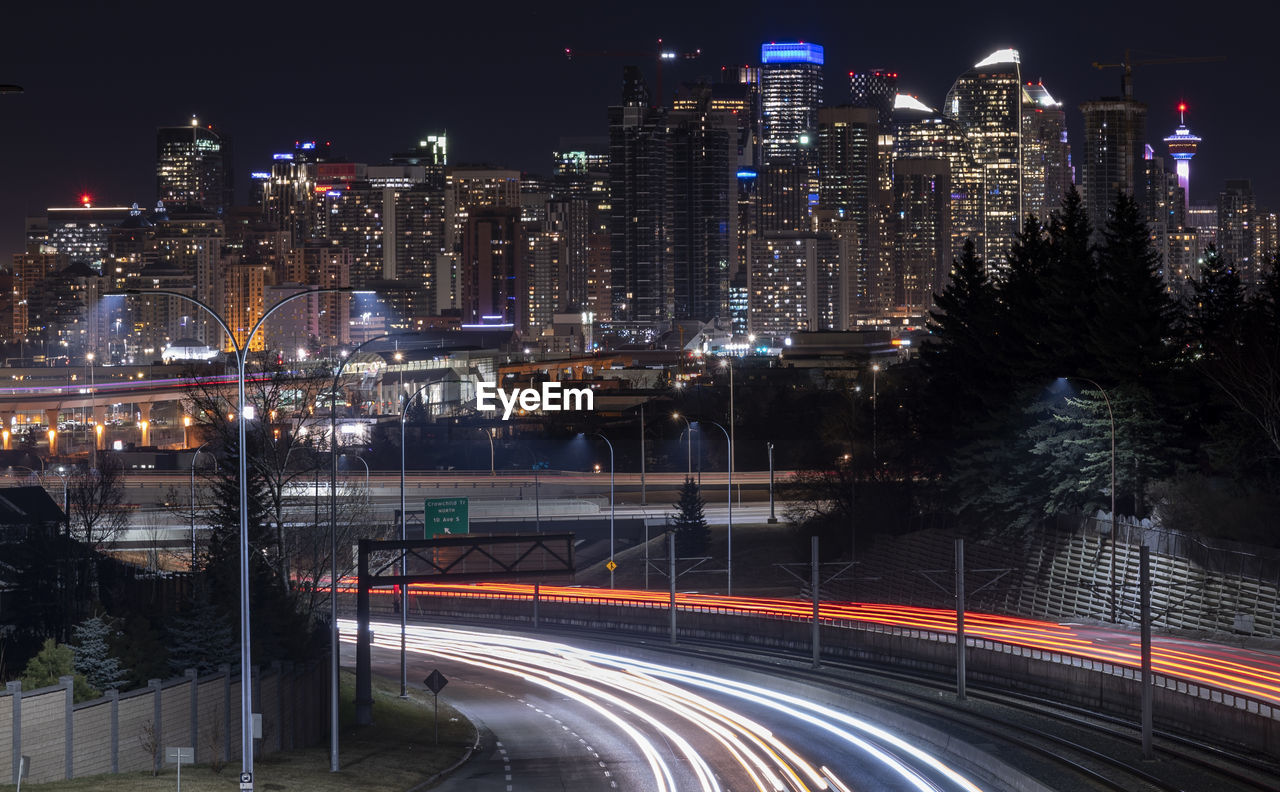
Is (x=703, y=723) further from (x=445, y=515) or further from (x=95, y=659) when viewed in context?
(x=445, y=515)

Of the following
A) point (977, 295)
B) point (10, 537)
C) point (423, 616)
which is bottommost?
point (423, 616)

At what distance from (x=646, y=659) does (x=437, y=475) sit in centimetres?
5480

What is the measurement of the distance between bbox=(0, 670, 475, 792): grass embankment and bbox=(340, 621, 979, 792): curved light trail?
16.1ft

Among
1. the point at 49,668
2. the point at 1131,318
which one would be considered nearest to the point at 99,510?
the point at 49,668

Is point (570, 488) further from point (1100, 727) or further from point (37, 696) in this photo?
point (37, 696)

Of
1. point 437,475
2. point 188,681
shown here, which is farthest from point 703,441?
point 188,681

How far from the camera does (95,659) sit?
32344 mm

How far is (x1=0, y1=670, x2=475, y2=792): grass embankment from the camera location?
30.3 metres

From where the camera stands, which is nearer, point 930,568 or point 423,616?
point 930,568

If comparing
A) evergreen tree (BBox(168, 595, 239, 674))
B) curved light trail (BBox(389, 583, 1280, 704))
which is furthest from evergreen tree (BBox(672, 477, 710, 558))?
evergreen tree (BBox(168, 595, 239, 674))

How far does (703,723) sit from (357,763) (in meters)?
11.3

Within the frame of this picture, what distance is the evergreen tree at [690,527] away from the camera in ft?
295

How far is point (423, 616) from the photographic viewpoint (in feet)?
274

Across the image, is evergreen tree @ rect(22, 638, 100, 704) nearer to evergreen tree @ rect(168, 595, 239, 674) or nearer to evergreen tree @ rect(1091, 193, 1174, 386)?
evergreen tree @ rect(168, 595, 239, 674)
